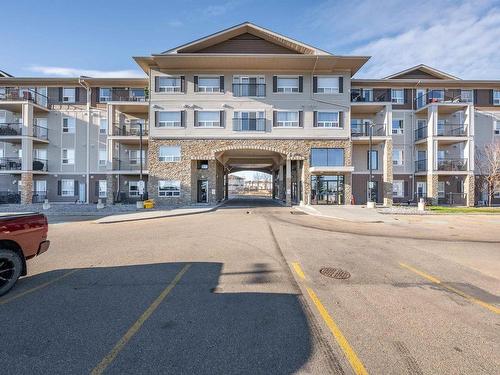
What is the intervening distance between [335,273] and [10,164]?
36482 mm

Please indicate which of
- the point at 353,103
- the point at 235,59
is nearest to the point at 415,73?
the point at 353,103

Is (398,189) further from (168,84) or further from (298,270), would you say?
(298,270)

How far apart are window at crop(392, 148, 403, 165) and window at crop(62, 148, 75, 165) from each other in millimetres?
38818

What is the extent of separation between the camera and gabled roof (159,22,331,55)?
84.3ft

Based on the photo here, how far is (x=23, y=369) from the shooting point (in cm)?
285

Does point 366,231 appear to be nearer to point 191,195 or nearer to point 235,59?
point 191,195

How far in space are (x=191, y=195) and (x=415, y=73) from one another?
3149 centimetres

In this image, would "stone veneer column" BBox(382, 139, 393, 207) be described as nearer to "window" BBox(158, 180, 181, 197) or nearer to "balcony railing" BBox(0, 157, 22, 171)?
"window" BBox(158, 180, 181, 197)

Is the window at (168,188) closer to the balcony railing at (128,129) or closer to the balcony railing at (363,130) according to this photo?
the balcony railing at (128,129)

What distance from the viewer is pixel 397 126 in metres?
31.0

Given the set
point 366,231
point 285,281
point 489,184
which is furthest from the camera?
point 489,184

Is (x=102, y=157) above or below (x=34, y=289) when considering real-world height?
above

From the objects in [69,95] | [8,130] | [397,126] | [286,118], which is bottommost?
[8,130]

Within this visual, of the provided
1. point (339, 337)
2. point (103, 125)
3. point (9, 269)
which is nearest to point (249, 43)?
point (103, 125)
